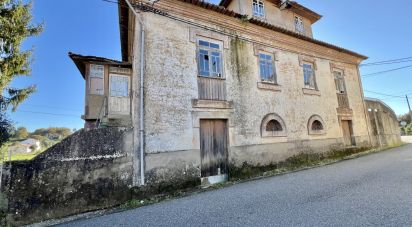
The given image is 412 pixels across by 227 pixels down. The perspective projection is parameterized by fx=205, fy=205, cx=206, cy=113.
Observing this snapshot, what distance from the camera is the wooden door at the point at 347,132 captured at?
478 inches

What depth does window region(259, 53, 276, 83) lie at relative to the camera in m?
9.65

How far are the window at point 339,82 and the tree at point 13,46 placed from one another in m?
17.7

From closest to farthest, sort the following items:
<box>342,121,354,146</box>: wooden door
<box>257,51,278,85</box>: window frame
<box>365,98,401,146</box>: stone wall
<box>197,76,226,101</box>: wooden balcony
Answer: <box>197,76,226,101</box>: wooden balcony → <box>257,51,278,85</box>: window frame → <box>342,121,354,146</box>: wooden door → <box>365,98,401,146</box>: stone wall

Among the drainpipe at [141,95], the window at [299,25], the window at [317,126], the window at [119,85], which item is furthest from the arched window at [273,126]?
the window at [299,25]

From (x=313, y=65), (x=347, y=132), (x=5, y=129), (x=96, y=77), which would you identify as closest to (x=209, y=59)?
(x=96, y=77)

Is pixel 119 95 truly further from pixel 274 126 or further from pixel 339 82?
pixel 339 82

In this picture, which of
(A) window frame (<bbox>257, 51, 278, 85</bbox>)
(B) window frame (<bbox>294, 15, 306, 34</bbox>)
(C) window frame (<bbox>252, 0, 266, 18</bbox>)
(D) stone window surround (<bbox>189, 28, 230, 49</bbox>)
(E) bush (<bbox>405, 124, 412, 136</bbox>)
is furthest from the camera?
(E) bush (<bbox>405, 124, 412, 136</bbox>)

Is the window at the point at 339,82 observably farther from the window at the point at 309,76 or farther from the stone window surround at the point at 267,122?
the stone window surround at the point at 267,122

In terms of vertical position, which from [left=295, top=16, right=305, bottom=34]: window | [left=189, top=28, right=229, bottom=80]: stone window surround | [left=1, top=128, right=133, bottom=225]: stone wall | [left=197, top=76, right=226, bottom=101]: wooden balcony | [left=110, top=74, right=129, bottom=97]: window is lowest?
[left=1, top=128, right=133, bottom=225]: stone wall

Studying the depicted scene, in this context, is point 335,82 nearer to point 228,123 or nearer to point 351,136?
point 351,136

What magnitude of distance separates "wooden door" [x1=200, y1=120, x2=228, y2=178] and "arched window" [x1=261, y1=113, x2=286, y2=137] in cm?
197

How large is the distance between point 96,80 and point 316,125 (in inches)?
465

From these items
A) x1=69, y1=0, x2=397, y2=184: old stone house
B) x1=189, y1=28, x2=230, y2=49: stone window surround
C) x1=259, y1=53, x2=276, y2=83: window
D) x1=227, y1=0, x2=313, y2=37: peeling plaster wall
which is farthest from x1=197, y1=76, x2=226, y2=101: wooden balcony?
x1=227, y1=0, x2=313, y2=37: peeling plaster wall

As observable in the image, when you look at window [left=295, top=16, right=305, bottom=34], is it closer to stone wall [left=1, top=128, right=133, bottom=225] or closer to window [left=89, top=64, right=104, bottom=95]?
window [left=89, top=64, right=104, bottom=95]
